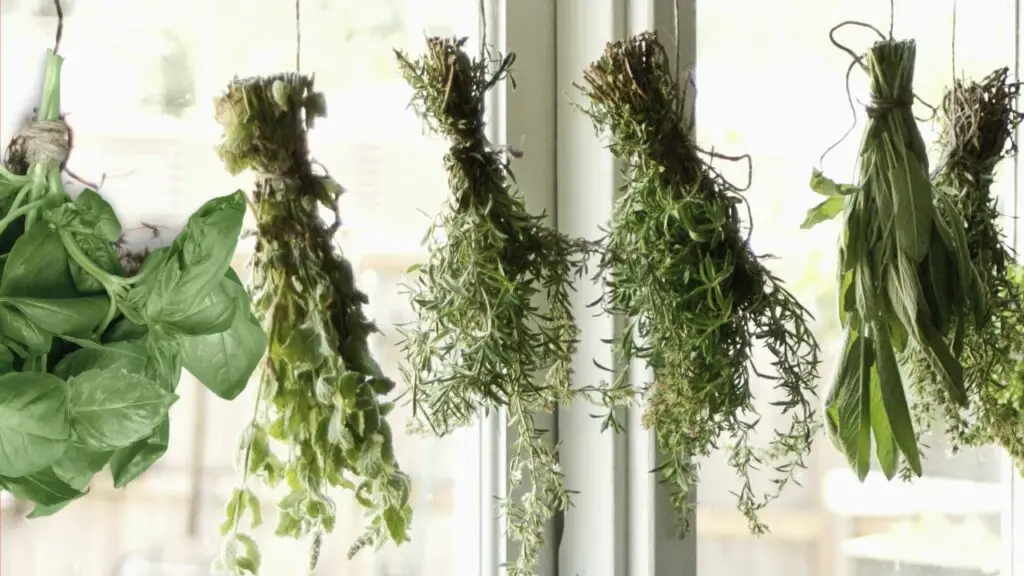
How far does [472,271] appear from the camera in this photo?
878 mm

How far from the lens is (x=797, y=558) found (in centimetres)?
136

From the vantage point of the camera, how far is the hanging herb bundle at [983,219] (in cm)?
107

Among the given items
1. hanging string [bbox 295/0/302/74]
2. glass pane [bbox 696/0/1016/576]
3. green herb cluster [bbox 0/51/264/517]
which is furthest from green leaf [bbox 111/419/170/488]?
glass pane [bbox 696/0/1016/576]

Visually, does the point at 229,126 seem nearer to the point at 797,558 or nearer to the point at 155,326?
the point at 155,326

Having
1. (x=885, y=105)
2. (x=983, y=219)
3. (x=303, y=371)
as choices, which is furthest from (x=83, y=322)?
(x=983, y=219)

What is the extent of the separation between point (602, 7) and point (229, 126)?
0.49 m

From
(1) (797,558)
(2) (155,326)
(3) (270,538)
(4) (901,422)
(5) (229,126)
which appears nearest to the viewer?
(2) (155,326)

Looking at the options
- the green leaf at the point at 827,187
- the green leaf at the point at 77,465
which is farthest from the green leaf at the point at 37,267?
the green leaf at the point at 827,187

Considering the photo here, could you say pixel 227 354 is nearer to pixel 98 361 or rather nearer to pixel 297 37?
pixel 98 361

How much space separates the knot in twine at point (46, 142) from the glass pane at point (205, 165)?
0.18 meters

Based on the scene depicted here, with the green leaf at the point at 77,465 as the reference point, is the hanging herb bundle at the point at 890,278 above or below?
above

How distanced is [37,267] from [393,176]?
1.71ft

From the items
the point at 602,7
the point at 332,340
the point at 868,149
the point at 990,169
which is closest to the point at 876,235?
the point at 868,149

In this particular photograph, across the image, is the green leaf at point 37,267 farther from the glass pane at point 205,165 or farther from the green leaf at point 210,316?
the glass pane at point 205,165
